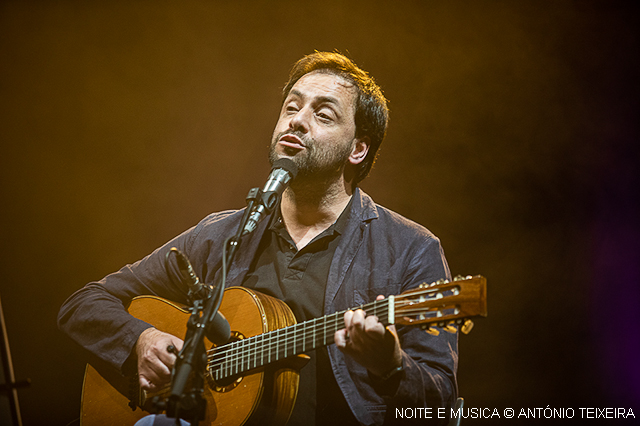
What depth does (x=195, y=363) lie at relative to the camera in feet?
5.27

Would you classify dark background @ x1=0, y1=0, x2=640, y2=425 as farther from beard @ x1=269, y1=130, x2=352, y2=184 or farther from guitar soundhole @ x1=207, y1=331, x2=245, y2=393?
guitar soundhole @ x1=207, y1=331, x2=245, y2=393

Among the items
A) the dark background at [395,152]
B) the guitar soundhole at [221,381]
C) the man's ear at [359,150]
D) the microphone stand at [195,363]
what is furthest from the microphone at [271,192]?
the dark background at [395,152]

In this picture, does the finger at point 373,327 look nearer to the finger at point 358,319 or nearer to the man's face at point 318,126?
the finger at point 358,319

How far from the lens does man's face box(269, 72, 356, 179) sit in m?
2.59

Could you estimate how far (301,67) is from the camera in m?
3.08

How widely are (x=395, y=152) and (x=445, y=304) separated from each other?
1.67 meters

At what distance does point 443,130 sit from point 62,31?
112 inches

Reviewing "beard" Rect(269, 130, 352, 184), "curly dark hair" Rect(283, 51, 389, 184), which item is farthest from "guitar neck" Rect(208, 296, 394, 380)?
"curly dark hair" Rect(283, 51, 389, 184)

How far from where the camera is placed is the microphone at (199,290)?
1.64 m

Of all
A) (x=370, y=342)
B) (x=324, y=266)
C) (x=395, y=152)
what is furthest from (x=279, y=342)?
(x=395, y=152)

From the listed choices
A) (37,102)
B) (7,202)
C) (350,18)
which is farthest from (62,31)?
(350,18)

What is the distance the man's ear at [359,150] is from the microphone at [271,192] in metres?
0.82

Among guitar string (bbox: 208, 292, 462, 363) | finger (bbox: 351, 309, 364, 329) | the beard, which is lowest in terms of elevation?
guitar string (bbox: 208, 292, 462, 363)

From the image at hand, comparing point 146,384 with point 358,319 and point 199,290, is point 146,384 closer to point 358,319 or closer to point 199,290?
point 199,290
